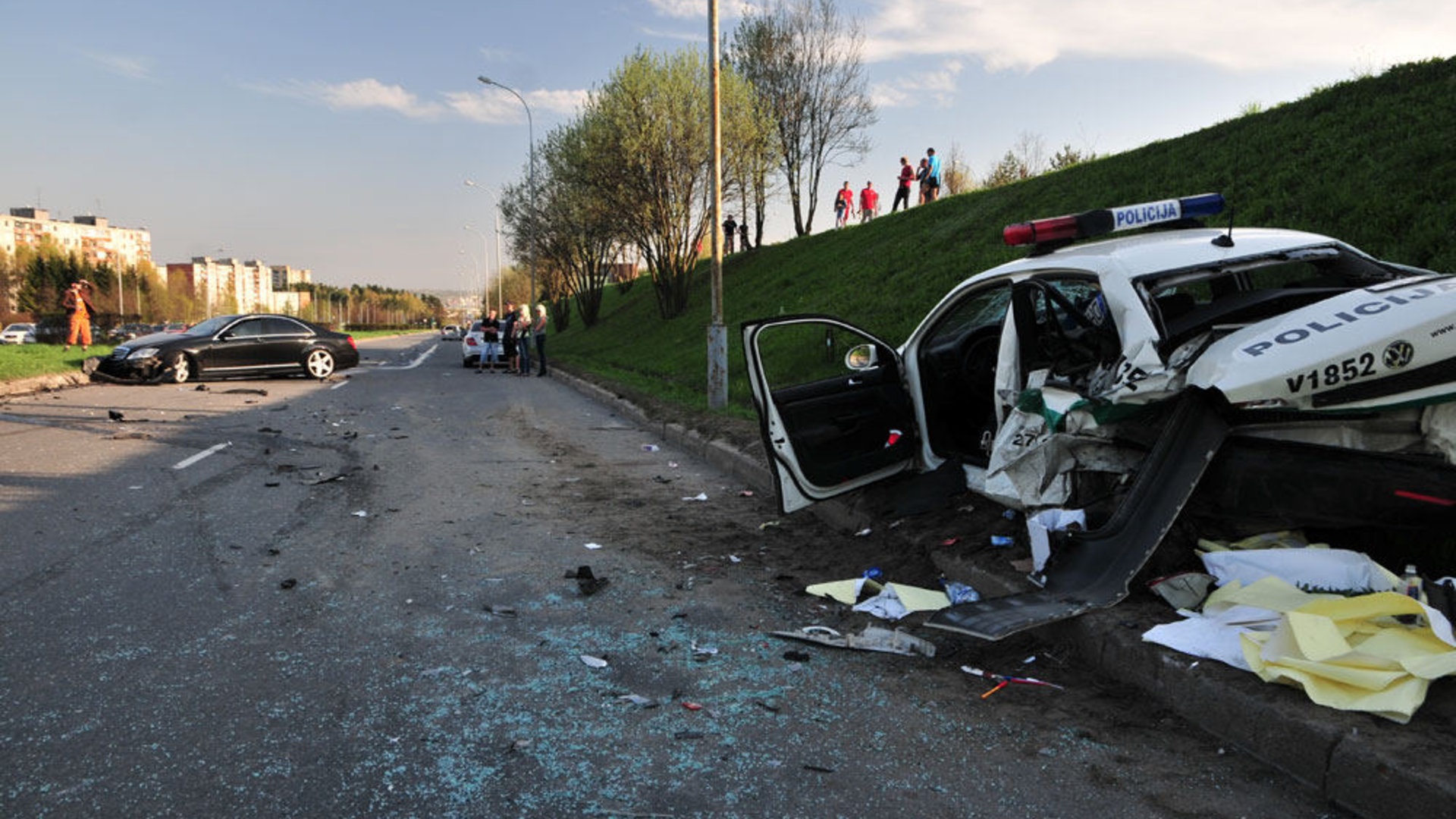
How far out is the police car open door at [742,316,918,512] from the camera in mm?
5512

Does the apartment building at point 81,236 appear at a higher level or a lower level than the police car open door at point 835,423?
higher

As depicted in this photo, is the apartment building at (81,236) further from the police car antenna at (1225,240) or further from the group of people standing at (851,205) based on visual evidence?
the police car antenna at (1225,240)

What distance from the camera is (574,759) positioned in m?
2.76

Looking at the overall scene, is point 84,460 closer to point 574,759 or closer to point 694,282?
point 574,759

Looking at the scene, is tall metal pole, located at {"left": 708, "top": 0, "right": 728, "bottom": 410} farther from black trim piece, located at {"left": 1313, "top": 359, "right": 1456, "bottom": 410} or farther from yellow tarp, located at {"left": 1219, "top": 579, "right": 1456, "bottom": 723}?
yellow tarp, located at {"left": 1219, "top": 579, "right": 1456, "bottom": 723}

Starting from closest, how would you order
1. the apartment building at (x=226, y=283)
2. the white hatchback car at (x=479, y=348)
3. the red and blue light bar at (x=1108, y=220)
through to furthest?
the red and blue light bar at (x=1108, y=220) < the white hatchback car at (x=479, y=348) < the apartment building at (x=226, y=283)

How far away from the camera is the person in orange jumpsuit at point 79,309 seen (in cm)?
2165

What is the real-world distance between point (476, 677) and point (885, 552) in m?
2.68

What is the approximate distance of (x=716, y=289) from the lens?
12.5m

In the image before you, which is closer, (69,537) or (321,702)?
(321,702)

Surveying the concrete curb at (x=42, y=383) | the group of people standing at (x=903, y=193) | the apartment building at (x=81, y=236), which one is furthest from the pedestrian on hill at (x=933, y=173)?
the apartment building at (x=81, y=236)

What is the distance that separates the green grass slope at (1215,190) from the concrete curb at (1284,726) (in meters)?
6.01

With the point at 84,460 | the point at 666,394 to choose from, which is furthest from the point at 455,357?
the point at 84,460

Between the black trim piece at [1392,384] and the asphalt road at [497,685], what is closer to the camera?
the asphalt road at [497,685]
